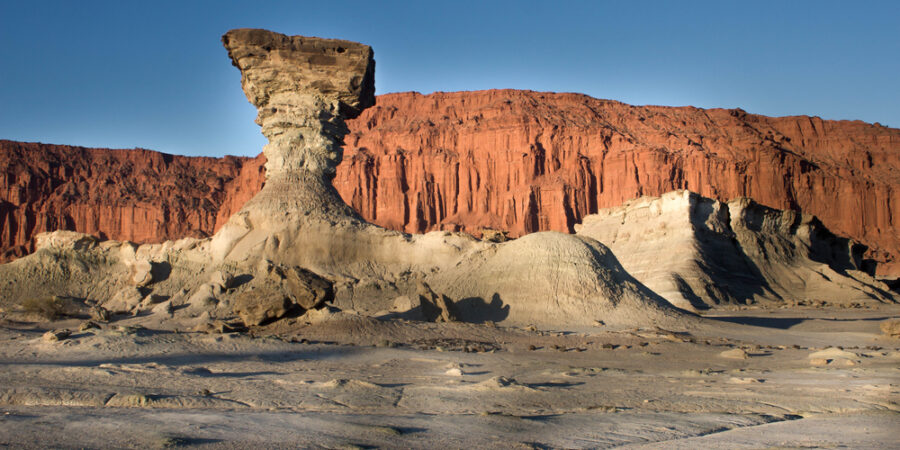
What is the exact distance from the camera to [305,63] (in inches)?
976

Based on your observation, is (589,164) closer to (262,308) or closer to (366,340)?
(262,308)

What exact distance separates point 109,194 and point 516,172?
210 ft

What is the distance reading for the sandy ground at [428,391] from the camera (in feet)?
18.5

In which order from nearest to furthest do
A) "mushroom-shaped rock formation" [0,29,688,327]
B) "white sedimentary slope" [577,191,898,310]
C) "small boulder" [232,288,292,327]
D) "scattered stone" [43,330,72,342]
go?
"scattered stone" [43,330,72,342], "small boulder" [232,288,292,327], "mushroom-shaped rock formation" [0,29,688,327], "white sedimentary slope" [577,191,898,310]

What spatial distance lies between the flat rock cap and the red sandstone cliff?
74797mm

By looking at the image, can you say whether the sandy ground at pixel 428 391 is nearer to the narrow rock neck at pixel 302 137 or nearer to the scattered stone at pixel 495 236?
the narrow rock neck at pixel 302 137

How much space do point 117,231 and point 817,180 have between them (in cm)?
10369

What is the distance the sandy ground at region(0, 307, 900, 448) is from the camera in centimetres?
564

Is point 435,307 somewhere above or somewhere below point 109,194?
below

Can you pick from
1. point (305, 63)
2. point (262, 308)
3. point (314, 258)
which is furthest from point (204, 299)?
point (305, 63)

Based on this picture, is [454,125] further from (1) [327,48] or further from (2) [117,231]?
(1) [327,48]

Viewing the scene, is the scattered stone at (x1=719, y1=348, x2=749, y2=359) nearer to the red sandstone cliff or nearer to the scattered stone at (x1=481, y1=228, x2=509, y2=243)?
the scattered stone at (x1=481, y1=228, x2=509, y2=243)

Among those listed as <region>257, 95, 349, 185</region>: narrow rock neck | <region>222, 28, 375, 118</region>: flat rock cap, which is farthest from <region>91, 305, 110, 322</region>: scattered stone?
<region>222, 28, 375, 118</region>: flat rock cap

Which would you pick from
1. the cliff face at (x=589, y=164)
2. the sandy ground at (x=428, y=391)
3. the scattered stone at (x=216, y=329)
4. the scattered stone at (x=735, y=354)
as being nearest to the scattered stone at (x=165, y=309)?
the scattered stone at (x=216, y=329)
